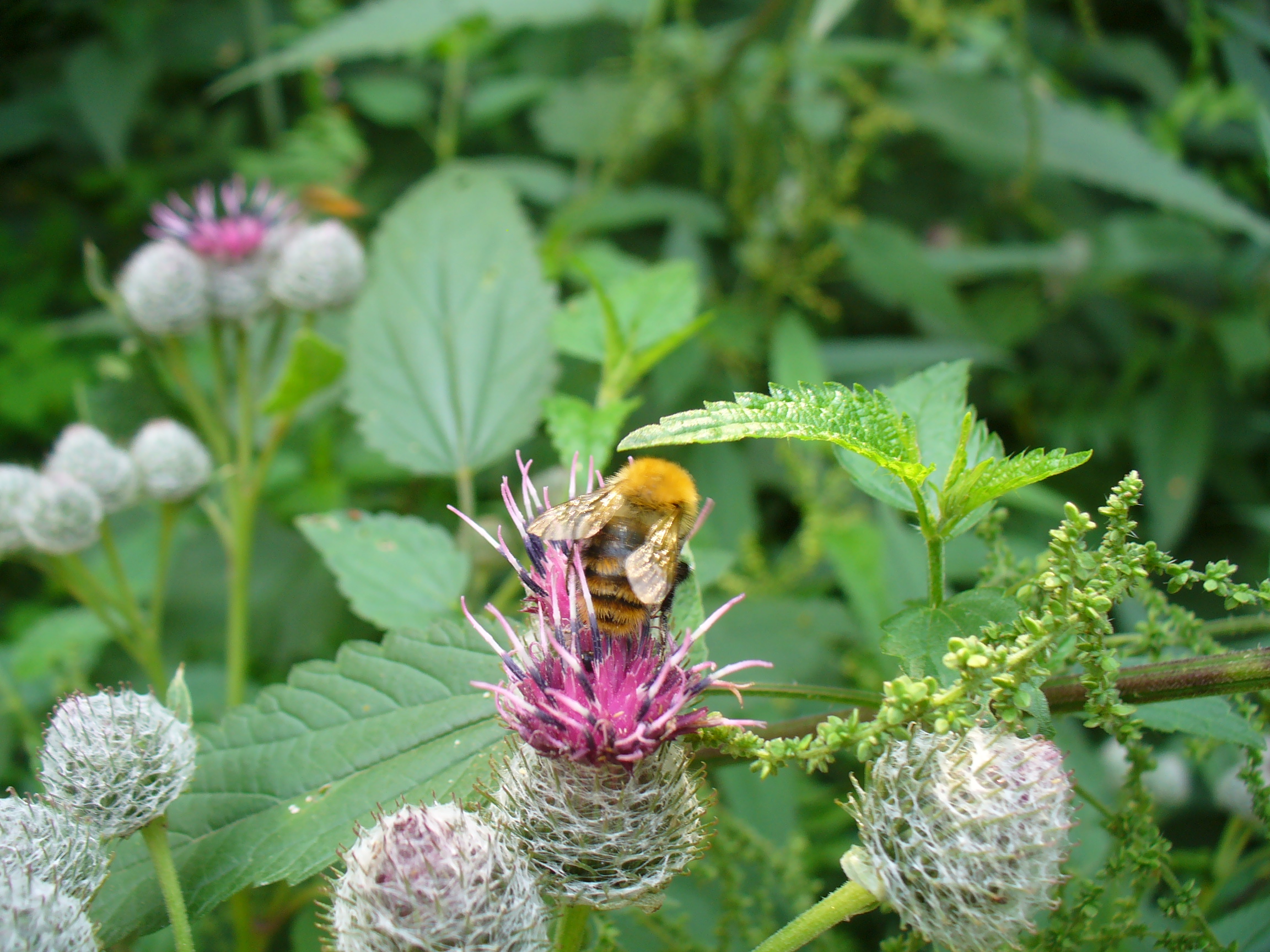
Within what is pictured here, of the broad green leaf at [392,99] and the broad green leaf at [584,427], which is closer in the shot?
the broad green leaf at [584,427]

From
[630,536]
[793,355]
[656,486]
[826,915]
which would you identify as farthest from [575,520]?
[793,355]

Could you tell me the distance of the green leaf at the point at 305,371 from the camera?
2.28 metres

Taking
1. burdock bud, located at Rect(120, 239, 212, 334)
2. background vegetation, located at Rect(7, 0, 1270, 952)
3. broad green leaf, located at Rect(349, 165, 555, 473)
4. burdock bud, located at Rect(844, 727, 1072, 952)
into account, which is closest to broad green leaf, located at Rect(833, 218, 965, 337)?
background vegetation, located at Rect(7, 0, 1270, 952)

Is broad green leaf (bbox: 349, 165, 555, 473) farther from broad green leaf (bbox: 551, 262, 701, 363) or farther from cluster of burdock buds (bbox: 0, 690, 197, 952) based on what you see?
cluster of burdock buds (bbox: 0, 690, 197, 952)

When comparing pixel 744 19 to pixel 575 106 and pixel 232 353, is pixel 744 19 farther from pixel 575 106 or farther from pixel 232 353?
pixel 232 353

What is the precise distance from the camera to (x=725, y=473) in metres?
3.63

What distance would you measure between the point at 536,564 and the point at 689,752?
0.43 meters

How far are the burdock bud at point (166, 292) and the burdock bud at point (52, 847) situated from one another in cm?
159

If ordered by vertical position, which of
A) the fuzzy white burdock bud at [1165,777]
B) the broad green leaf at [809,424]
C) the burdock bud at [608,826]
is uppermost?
the broad green leaf at [809,424]

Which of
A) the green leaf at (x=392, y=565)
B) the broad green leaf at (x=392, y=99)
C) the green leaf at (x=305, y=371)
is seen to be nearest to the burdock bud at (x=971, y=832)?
the green leaf at (x=392, y=565)

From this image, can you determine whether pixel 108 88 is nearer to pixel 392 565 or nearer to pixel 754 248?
pixel 754 248

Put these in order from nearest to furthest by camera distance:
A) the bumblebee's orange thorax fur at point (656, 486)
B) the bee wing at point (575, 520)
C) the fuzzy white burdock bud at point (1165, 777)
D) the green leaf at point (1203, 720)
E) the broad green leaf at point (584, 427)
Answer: the green leaf at point (1203, 720) < the bee wing at point (575, 520) < the bumblebee's orange thorax fur at point (656, 486) < the broad green leaf at point (584, 427) < the fuzzy white burdock bud at point (1165, 777)

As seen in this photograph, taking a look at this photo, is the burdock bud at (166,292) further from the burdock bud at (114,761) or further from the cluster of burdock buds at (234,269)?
the burdock bud at (114,761)

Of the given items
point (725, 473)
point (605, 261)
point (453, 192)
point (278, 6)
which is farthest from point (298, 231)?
point (278, 6)
